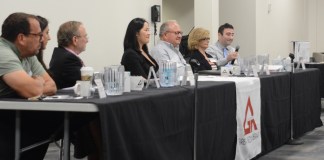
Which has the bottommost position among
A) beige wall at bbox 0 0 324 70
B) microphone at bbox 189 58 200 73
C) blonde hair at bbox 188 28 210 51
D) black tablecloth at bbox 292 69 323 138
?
black tablecloth at bbox 292 69 323 138

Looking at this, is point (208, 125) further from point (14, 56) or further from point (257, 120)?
point (14, 56)

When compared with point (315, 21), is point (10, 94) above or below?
below

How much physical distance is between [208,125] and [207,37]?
2.19 meters

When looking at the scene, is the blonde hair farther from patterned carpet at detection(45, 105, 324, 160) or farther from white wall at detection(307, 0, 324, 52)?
white wall at detection(307, 0, 324, 52)

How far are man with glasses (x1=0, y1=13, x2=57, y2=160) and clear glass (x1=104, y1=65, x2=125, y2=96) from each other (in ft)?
0.98

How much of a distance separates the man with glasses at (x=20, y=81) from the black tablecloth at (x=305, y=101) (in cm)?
271

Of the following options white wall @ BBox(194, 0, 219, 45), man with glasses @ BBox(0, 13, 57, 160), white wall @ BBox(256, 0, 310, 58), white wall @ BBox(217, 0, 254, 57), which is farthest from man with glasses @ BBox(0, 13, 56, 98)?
white wall @ BBox(256, 0, 310, 58)

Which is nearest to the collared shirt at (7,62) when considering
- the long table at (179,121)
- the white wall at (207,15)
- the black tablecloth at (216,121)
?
the long table at (179,121)

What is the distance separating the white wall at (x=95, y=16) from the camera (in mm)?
4680

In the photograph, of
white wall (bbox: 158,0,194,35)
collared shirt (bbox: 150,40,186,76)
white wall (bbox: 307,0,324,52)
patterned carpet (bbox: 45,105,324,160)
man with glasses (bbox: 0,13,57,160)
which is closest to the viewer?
man with glasses (bbox: 0,13,57,160)

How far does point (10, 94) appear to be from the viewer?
231cm

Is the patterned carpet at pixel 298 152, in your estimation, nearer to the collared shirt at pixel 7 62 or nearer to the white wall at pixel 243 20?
the collared shirt at pixel 7 62

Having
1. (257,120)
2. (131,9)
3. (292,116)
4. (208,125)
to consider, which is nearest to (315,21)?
(131,9)

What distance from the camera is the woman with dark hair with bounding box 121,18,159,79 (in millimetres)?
3658
